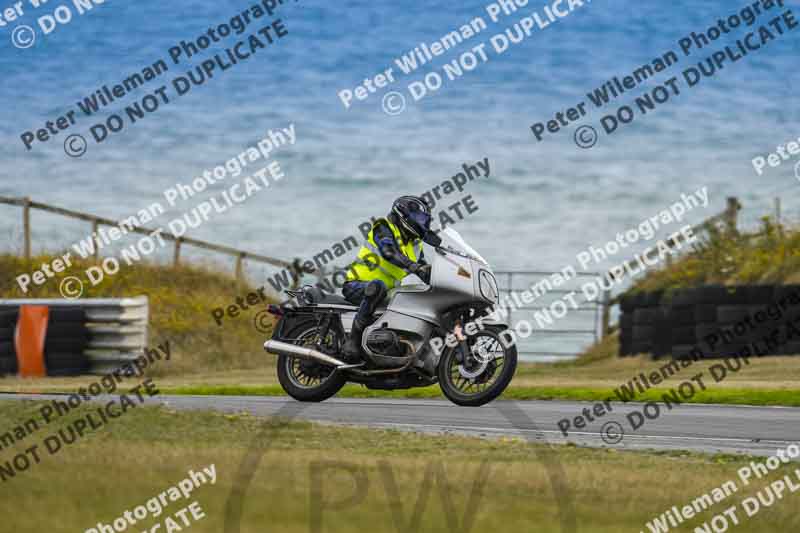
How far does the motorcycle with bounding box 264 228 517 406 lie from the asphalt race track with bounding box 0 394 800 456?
202 cm

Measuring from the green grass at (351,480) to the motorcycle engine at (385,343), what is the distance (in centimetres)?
87

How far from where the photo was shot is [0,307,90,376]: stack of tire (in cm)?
2259

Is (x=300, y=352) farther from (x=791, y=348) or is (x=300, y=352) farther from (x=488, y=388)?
(x=791, y=348)

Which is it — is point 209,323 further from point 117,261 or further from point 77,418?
point 77,418

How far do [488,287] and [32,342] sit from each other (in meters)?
14.6

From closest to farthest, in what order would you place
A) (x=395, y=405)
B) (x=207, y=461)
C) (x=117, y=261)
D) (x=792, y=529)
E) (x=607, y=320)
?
1. (x=792, y=529)
2. (x=207, y=461)
3. (x=395, y=405)
4. (x=117, y=261)
5. (x=607, y=320)

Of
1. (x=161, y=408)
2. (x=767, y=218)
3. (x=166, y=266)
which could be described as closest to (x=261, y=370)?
(x=166, y=266)

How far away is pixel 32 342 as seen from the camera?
2256cm

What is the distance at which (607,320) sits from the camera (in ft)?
108

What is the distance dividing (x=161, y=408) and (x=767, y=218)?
20686 millimetres

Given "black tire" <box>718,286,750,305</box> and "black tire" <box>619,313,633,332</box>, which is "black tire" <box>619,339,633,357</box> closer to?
"black tire" <box>619,313,633,332</box>

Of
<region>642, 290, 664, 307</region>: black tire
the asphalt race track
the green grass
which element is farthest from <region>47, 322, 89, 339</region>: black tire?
<region>642, 290, 664, 307</region>: black tire

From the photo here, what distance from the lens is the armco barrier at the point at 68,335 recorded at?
74.0 feet

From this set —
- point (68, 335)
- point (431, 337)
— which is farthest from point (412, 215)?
point (68, 335)
